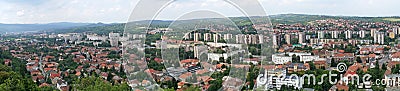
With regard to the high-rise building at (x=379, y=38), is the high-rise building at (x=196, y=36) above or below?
above

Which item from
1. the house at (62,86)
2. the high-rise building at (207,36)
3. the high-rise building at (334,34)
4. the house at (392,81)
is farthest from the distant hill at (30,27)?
the house at (392,81)

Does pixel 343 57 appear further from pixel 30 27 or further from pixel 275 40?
pixel 30 27

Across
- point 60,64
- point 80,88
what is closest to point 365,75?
point 80,88

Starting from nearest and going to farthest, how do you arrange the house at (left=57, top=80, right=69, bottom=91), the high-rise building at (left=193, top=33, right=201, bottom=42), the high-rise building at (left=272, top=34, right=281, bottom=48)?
the high-rise building at (left=272, top=34, right=281, bottom=48) → the high-rise building at (left=193, top=33, right=201, bottom=42) → the house at (left=57, top=80, right=69, bottom=91)

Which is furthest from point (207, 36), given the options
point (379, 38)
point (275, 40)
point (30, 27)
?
point (30, 27)

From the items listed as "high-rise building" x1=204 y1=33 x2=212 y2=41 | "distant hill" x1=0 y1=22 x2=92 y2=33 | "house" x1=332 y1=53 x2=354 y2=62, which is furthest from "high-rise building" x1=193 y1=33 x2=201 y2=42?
"distant hill" x1=0 y1=22 x2=92 y2=33

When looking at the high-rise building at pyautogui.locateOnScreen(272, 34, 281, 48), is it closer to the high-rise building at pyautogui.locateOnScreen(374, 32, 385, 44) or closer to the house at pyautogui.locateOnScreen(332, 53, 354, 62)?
the house at pyautogui.locateOnScreen(332, 53, 354, 62)

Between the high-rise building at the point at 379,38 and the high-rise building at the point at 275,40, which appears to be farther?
the high-rise building at the point at 379,38

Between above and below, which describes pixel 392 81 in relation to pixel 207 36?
below

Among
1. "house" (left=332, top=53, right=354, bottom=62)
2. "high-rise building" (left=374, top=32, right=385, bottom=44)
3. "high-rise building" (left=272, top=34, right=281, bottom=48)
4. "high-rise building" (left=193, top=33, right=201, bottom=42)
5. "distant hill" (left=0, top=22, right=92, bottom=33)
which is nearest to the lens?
"high-rise building" (left=272, top=34, right=281, bottom=48)

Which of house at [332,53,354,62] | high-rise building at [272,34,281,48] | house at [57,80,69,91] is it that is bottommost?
house at [332,53,354,62]

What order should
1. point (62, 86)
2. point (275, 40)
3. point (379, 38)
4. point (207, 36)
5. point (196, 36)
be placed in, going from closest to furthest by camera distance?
point (207, 36) < point (196, 36) < point (62, 86) < point (275, 40) < point (379, 38)

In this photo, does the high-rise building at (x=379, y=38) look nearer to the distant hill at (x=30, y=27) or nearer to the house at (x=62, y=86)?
the house at (x=62, y=86)
